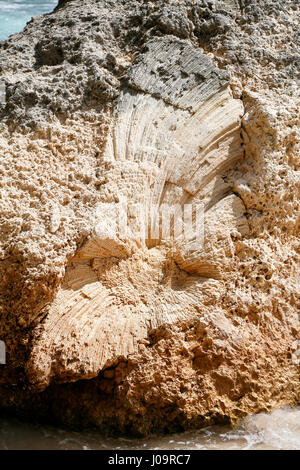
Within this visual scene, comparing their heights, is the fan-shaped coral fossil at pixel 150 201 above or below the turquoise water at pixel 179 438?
above

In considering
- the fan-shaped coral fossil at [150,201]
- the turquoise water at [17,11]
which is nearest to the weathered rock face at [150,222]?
the fan-shaped coral fossil at [150,201]

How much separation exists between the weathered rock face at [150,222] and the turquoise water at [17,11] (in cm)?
419

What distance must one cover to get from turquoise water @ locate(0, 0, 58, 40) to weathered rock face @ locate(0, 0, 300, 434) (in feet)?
13.7

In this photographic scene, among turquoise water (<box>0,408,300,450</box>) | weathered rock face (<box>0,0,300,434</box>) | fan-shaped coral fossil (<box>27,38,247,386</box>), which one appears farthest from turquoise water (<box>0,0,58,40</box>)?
turquoise water (<box>0,408,300,450</box>)

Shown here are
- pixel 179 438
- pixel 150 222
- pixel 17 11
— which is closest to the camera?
pixel 179 438

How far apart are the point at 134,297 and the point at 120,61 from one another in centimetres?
132

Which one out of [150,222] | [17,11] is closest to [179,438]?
[150,222]

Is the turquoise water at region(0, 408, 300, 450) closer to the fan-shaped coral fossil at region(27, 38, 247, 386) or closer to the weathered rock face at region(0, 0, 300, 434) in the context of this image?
the weathered rock face at region(0, 0, 300, 434)

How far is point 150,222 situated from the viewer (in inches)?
101

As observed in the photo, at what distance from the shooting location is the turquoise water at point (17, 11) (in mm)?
6617

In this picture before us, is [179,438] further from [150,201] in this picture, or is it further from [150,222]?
[150,201]

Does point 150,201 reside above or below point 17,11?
below

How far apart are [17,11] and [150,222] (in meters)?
5.39

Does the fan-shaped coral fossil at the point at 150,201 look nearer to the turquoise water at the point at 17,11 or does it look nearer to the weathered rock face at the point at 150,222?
the weathered rock face at the point at 150,222
